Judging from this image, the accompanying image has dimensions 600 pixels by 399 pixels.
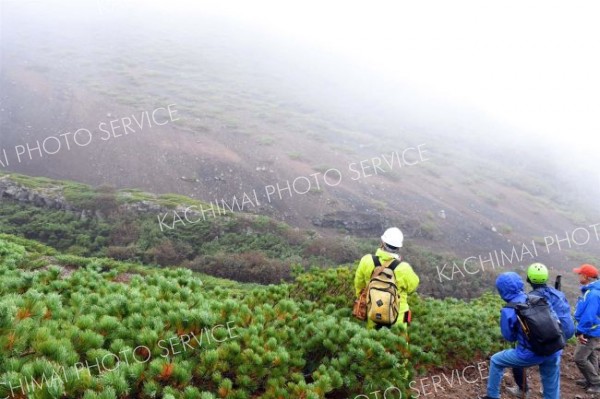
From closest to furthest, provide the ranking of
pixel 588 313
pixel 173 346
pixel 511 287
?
pixel 173 346 → pixel 511 287 → pixel 588 313

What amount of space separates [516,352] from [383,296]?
1.94 m

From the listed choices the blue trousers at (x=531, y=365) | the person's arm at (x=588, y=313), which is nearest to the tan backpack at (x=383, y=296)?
the blue trousers at (x=531, y=365)

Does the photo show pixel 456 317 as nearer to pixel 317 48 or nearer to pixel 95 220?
pixel 95 220

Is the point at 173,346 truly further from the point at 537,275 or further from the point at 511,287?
the point at 537,275

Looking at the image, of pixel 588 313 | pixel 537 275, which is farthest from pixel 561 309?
pixel 588 313

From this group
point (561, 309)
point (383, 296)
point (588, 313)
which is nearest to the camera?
point (383, 296)

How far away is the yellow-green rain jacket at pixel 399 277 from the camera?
559cm

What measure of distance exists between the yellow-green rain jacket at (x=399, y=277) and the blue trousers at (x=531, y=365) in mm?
1511

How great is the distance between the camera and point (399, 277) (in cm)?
560

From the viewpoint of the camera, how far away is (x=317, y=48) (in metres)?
83.4

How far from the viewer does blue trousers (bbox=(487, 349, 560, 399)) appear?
18.6 ft

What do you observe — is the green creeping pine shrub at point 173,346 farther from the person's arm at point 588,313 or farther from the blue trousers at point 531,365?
the person's arm at point 588,313

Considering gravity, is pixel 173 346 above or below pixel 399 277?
above

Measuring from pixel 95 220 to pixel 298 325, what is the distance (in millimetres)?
17510
